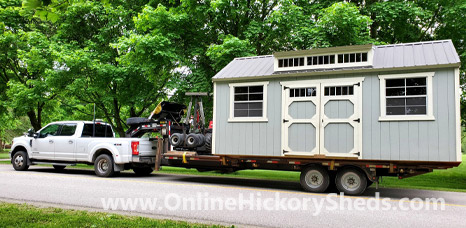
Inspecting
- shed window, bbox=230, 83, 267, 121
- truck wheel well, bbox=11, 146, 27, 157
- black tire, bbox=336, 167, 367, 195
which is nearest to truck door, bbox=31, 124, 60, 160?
truck wheel well, bbox=11, 146, 27, 157

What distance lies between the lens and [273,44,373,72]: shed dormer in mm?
9805

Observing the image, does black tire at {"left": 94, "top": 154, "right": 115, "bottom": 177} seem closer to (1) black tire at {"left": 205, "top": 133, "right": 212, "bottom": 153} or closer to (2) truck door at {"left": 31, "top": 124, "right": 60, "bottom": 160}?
(2) truck door at {"left": 31, "top": 124, "right": 60, "bottom": 160}

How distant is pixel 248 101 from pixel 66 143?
7.45 metres

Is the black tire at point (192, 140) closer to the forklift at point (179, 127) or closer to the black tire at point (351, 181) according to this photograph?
the forklift at point (179, 127)

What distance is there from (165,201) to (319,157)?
4.08 meters

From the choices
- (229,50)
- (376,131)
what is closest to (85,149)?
(229,50)

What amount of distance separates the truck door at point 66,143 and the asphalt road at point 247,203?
258 centimetres

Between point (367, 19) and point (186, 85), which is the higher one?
point (367, 19)

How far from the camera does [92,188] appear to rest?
10.1m

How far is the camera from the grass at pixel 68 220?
18.5 ft

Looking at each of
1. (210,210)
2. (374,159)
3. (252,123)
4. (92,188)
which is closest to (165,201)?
(210,210)

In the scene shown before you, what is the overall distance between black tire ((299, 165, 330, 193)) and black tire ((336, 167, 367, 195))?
33 centimetres

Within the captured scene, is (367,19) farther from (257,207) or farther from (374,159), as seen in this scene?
(257,207)

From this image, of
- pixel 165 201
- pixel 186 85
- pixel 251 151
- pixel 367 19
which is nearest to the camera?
pixel 165 201
